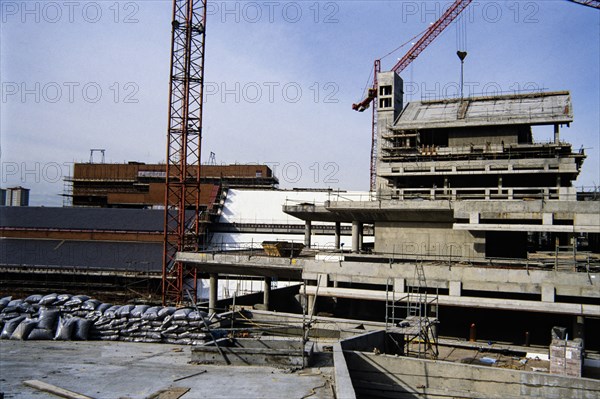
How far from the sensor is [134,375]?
43.9 ft

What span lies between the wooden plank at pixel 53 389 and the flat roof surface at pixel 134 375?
14 centimetres

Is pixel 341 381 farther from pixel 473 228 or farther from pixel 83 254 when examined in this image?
pixel 83 254

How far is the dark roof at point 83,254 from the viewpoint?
53344 mm

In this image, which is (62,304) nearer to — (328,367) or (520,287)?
(328,367)

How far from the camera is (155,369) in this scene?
1406 cm

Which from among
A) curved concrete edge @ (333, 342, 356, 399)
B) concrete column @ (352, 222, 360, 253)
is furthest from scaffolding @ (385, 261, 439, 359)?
concrete column @ (352, 222, 360, 253)

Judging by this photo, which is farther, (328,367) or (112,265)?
(112,265)

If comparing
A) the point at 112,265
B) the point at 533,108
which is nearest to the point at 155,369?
the point at 533,108

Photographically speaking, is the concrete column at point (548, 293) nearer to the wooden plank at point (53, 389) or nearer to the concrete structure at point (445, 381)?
the concrete structure at point (445, 381)

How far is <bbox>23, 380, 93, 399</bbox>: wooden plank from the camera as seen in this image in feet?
37.1

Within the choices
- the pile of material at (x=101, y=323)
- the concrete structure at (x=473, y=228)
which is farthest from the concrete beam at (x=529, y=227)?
Answer: the pile of material at (x=101, y=323)

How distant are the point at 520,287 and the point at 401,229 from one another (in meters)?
10.4

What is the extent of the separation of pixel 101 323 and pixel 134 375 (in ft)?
18.2

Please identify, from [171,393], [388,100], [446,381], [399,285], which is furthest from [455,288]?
[388,100]
